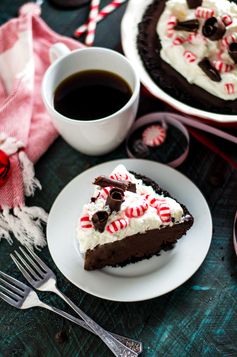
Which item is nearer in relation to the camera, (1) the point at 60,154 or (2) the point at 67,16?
(1) the point at 60,154

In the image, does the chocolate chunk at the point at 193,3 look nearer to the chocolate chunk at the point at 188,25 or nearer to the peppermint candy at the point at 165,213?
the chocolate chunk at the point at 188,25

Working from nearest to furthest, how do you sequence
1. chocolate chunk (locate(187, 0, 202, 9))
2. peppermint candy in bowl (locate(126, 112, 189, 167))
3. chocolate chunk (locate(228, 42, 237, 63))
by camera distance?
1. chocolate chunk (locate(228, 42, 237, 63))
2. chocolate chunk (locate(187, 0, 202, 9))
3. peppermint candy in bowl (locate(126, 112, 189, 167))

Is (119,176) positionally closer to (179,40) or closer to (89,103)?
(89,103)

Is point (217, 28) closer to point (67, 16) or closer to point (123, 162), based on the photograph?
point (123, 162)

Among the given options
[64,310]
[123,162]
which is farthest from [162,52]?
[64,310]

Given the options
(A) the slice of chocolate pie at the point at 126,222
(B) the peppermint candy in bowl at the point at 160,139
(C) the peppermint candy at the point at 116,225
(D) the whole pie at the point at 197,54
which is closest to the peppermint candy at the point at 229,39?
(D) the whole pie at the point at 197,54

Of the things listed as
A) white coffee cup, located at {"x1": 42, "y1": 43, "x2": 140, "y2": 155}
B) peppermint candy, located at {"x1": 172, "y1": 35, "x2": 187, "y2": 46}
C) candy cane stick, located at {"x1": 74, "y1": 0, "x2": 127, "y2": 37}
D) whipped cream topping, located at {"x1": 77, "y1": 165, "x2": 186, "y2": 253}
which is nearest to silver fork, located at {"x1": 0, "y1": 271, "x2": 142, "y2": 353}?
whipped cream topping, located at {"x1": 77, "y1": 165, "x2": 186, "y2": 253}

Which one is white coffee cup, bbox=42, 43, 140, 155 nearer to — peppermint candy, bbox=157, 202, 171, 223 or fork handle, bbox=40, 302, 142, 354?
peppermint candy, bbox=157, 202, 171, 223
